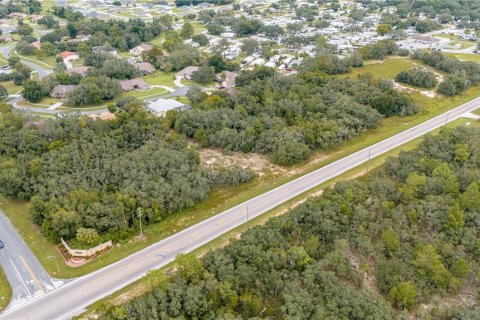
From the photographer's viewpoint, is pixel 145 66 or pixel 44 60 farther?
pixel 44 60

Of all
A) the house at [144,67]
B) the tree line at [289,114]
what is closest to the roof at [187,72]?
the house at [144,67]

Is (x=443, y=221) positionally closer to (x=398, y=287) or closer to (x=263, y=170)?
(x=398, y=287)

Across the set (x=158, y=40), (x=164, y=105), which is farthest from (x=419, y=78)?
(x=158, y=40)

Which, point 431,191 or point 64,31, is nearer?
point 431,191

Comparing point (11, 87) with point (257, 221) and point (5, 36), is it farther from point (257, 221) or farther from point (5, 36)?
point (257, 221)

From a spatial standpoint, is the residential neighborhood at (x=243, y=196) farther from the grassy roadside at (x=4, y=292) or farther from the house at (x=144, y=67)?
the house at (x=144, y=67)

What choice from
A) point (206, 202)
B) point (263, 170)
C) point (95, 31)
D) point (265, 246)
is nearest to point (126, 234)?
point (206, 202)

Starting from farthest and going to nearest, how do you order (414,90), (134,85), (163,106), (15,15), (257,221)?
(15,15), (134,85), (414,90), (163,106), (257,221)
